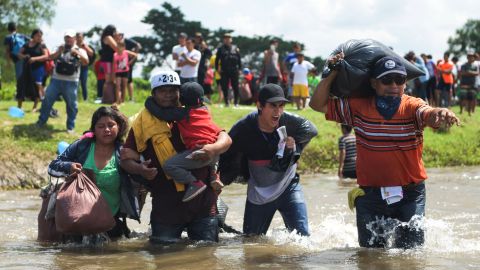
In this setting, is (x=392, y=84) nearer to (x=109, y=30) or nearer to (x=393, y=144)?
(x=393, y=144)

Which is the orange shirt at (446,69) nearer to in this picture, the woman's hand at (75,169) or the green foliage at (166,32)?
the woman's hand at (75,169)

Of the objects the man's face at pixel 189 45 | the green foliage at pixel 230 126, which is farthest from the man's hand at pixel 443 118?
the man's face at pixel 189 45

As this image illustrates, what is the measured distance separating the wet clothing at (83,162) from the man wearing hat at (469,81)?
1784cm

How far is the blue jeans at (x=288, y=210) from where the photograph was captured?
7.93m

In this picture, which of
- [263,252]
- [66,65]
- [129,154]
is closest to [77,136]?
[66,65]

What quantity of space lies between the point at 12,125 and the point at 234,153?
8335 mm

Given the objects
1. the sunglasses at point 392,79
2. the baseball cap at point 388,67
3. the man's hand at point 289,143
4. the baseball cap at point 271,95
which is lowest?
the man's hand at point 289,143

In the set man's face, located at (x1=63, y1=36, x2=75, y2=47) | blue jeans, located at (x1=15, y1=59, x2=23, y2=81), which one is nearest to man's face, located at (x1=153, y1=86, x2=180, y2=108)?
man's face, located at (x1=63, y1=36, x2=75, y2=47)

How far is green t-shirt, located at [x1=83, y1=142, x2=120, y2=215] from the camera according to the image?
306 inches

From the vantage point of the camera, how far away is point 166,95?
743cm

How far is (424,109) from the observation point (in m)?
6.48

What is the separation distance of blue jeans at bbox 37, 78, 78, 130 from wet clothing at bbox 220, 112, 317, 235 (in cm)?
766

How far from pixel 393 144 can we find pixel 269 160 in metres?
1.54

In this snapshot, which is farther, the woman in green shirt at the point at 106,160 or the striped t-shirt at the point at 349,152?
the striped t-shirt at the point at 349,152
